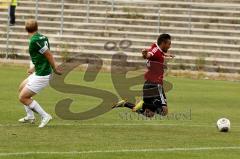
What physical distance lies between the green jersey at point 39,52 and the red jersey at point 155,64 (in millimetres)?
2172

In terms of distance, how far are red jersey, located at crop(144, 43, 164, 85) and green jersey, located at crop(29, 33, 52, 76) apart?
2172mm

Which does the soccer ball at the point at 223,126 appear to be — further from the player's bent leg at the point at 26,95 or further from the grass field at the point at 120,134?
the player's bent leg at the point at 26,95

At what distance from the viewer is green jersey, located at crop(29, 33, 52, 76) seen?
1514 centimetres

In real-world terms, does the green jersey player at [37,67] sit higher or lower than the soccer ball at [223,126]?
higher

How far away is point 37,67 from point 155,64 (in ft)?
8.50

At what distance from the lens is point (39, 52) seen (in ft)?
49.8

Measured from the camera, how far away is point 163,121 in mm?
17484

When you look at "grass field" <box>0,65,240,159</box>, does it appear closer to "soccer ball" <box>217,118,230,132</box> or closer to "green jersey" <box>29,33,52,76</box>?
"soccer ball" <box>217,118,230,132</box>

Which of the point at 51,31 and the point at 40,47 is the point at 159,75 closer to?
the point at 40,47

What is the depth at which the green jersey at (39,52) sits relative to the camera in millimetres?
15141

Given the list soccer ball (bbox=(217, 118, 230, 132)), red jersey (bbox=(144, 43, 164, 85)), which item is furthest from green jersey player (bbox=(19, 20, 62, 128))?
soccer ball (bbox=(217, 118, 230, 132))

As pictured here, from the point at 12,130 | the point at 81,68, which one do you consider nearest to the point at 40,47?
the point at 12,130

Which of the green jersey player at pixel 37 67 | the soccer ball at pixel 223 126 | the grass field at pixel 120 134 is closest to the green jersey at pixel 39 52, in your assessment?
the green jersey player at pixel 37 67

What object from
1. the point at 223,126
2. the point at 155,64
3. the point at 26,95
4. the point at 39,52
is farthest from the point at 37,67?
the point at 223,126
